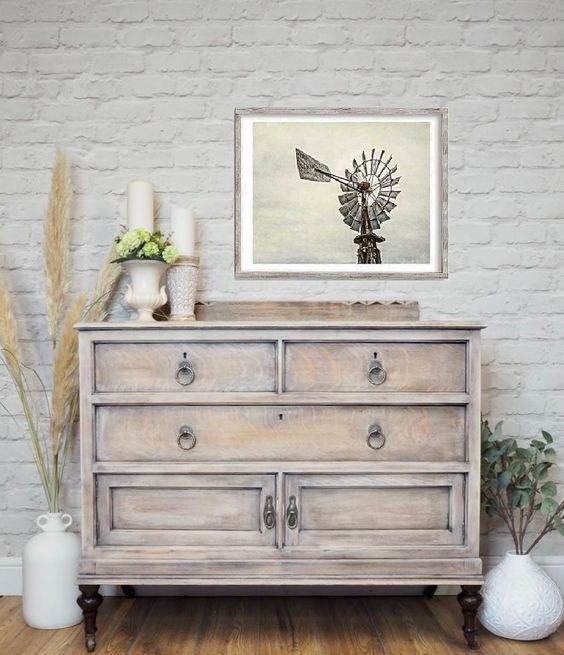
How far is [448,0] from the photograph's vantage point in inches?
97.7

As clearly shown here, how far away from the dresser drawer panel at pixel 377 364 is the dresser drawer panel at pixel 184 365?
87 millimetres

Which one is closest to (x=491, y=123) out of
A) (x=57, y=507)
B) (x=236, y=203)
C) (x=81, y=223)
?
(x=236, y=203)

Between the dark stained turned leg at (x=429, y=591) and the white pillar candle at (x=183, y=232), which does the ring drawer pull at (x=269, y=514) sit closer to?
the dark stained turned leg at (x=429, y=591)

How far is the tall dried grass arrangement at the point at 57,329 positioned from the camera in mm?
2275

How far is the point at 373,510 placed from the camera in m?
1.98

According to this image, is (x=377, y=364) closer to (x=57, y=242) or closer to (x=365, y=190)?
(x=365, y=190)

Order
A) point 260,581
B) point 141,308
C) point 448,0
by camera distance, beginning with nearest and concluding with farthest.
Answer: point 260,581, point 141,308, point 448,0

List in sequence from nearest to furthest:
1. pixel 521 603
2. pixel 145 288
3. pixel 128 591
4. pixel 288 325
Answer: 1. pixel 288 325
2. pixel 521 603
3. pixel 145 288
4. pixel 128 591

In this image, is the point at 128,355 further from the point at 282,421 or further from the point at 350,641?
the point at 350,641

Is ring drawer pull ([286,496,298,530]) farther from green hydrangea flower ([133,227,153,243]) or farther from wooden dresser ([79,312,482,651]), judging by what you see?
green hydrangea flower ([133,227,153,243])

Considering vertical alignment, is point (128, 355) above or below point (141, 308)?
below

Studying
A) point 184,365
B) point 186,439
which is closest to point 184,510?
point 186,439

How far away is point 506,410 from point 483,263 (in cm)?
56

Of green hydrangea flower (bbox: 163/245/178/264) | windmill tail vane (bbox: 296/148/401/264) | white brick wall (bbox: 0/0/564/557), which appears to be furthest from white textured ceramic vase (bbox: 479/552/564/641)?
green hydrangea flower (bbox: 163/245/178/264)
